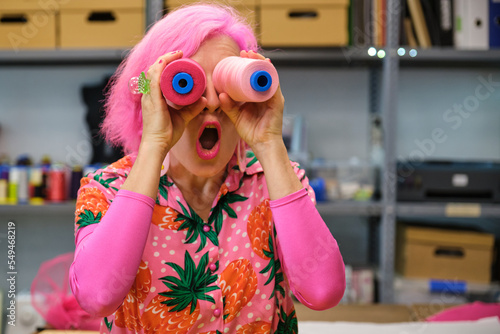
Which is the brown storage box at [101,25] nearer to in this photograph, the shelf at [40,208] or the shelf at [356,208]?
the shelf at [40,208]

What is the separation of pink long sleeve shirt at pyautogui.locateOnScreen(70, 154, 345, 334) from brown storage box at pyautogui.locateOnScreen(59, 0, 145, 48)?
1.16 m

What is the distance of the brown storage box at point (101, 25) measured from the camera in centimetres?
188

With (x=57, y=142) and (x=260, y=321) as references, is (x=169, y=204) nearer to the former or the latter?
(x=260, y=321)

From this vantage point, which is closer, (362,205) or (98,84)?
(362,205)

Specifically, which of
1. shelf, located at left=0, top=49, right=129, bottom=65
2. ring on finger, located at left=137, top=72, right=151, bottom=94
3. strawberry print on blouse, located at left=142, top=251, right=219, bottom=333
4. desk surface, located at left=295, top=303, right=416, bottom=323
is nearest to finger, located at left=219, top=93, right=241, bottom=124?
ring on finger, located at left=137, top=72, right=151, bottom=94

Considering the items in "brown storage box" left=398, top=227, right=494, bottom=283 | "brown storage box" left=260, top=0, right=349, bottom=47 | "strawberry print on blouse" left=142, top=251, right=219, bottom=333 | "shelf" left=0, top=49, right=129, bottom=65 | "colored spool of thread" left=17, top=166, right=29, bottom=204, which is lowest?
"brown storage box" left=398, top=227, right=494, bottom=283

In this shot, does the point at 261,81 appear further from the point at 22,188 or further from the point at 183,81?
the point at 22,188

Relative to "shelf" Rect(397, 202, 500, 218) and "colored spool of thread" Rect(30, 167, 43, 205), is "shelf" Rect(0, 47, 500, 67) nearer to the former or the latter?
"colored spool of thread" Rect(30, 167, 43, 205)

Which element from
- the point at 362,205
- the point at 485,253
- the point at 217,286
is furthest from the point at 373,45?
the point at 217,286

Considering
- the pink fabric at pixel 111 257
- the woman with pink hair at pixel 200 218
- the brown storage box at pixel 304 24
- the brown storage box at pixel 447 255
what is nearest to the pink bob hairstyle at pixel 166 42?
the woman with pink hair at pixel 200 218

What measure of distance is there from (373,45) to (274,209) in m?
1.35

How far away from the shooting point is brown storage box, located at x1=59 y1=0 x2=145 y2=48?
1.88 meters

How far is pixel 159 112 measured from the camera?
0.73 m

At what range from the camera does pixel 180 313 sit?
2.60ft
